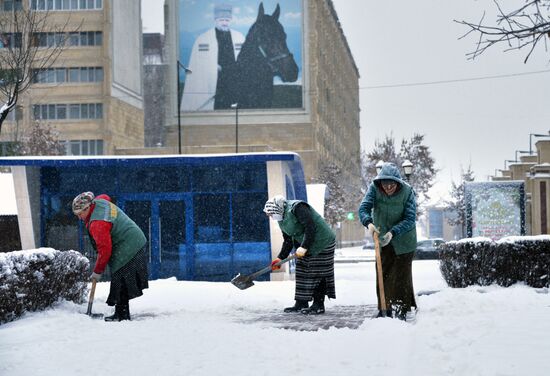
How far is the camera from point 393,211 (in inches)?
366

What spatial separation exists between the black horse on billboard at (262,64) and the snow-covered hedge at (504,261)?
6505cm

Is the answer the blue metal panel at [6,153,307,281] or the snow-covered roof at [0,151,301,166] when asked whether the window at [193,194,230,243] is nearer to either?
the blue metal panel at [6,153,307,281]

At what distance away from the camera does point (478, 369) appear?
5.53m

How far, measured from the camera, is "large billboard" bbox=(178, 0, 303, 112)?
7756cm

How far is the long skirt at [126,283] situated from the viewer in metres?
9.80

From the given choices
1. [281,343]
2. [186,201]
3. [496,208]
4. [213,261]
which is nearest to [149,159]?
[186,201]

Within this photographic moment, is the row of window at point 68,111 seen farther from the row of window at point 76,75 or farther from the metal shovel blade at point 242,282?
Answer: the metal shovel blade at point 242,282

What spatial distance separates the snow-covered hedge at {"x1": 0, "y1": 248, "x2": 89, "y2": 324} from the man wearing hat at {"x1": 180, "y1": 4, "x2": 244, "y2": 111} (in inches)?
2652

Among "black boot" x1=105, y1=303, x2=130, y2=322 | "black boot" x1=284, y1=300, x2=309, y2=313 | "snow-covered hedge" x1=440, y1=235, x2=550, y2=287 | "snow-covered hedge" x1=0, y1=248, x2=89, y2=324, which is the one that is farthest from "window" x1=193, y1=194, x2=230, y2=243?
"black boot" x1=105, y1=303, x2=130, y2=322

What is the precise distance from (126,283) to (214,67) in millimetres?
69331

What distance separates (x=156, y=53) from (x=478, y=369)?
105623mm

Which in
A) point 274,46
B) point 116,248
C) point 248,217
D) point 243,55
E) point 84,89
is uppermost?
point 274,46

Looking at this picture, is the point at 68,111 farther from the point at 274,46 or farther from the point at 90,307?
the point at 90,307

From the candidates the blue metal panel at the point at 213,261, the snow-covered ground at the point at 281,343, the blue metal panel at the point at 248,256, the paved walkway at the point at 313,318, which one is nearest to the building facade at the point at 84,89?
the blue metal panel at the point at 213,261
